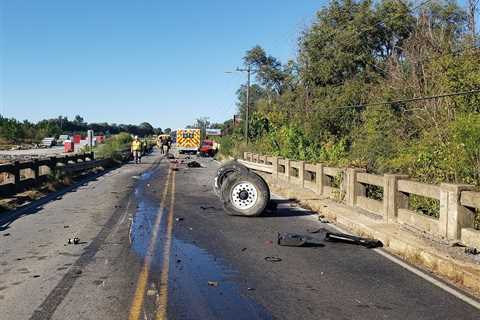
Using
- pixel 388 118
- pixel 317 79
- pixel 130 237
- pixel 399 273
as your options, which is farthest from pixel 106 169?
pixel 399 273

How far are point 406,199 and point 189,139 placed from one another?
4925 centimetres

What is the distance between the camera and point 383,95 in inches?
938

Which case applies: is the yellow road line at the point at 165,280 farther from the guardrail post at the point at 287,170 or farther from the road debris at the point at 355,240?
the guardrail post at the point at 287,170

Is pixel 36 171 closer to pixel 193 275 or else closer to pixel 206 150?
pixel 193 275

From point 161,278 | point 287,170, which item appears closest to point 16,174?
point 287,170

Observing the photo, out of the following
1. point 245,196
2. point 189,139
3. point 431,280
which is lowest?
point 431,280

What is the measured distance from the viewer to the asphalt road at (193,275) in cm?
623

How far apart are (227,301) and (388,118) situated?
59.5 ft

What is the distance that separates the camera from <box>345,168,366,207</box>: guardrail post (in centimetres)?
1473

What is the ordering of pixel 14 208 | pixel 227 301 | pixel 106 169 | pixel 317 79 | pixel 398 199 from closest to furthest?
pixel 227 301 → pixel 398 199 → pixel 14 208 → pixel 106 169 → pixel 317 79

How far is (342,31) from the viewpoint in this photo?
39.0 m

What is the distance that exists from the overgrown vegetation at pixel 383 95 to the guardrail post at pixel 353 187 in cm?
159

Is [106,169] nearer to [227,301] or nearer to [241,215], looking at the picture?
[241,215]

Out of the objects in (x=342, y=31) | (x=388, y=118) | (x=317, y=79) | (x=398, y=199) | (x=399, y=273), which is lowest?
(x=399, y=273)
